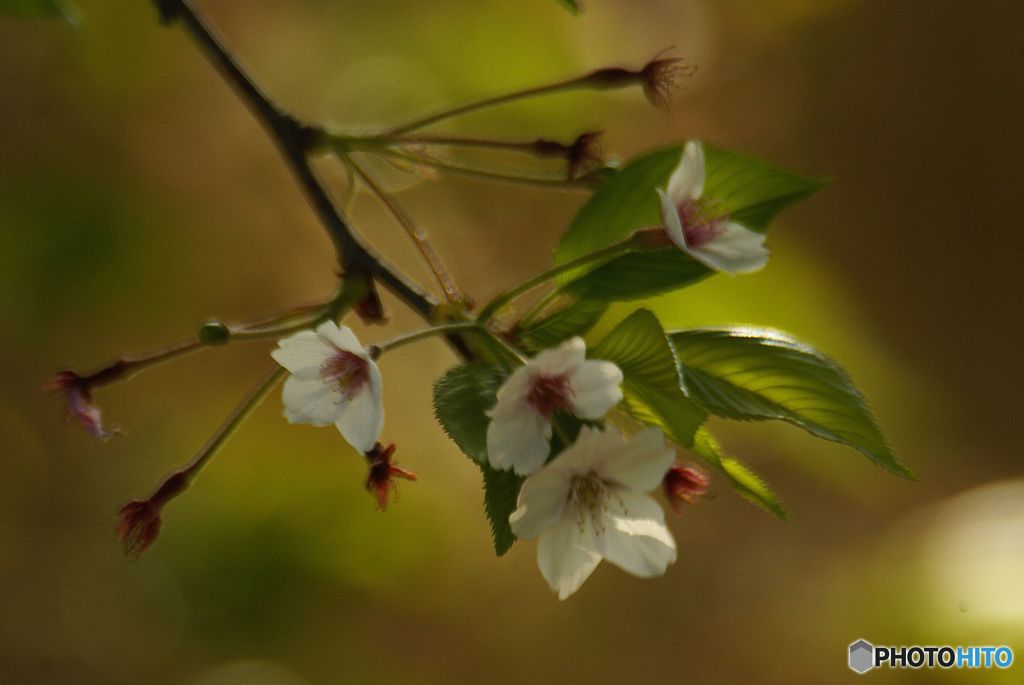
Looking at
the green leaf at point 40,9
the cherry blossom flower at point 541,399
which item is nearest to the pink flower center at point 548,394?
the cherry blossom flower at point 541,399

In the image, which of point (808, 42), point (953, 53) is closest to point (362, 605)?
point (808, 42)

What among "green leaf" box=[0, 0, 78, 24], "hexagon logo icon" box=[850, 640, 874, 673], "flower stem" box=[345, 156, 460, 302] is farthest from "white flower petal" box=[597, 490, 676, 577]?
"hexagon logo icon" box=[850, 640, 874, 673]

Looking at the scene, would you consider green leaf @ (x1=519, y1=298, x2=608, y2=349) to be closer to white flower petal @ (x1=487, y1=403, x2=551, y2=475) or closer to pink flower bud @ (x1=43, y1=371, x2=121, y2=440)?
white flower petal @ (x1=487, y1=403, x2=551, y2=475)

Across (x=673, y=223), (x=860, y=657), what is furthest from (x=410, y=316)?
(x=673, y=223)

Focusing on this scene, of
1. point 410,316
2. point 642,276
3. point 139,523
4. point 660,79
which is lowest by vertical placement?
point 139,523

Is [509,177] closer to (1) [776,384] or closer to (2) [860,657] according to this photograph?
(1) [776,384]

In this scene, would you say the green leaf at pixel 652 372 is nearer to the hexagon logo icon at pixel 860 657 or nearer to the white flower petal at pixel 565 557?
the white flower petal at pixel 565 557
